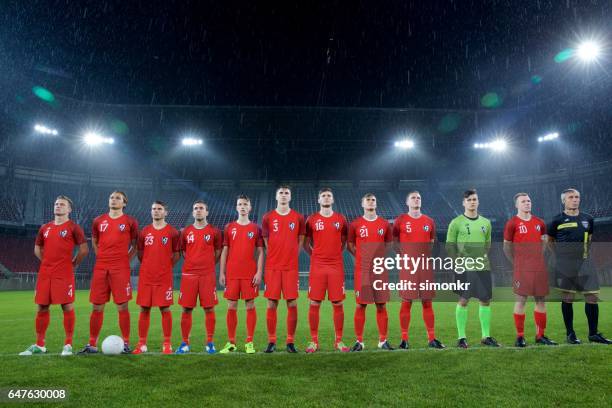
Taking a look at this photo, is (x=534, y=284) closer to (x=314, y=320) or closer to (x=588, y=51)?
(x=314, y=320)

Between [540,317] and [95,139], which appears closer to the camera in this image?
Result: [540,317]

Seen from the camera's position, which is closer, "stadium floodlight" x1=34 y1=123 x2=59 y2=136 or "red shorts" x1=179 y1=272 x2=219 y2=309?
"red shorts" x1=179 y1=272 x2=219 y2=309

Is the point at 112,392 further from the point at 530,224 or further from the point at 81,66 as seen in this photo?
the point at 81,66

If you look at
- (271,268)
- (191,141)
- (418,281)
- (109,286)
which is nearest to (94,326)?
(109,286)

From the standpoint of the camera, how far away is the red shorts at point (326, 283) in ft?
19.2

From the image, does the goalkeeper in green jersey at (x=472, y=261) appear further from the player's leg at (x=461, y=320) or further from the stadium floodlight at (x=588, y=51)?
the stadium floodlight at (x=588, y=51)

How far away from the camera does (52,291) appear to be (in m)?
5.88

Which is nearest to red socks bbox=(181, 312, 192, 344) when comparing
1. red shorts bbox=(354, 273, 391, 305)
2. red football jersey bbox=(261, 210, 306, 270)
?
red football jersey bbox=(261, 210, 306, 270)

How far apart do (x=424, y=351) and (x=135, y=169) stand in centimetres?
3297

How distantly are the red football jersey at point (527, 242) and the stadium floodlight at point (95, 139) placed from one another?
1166 inches

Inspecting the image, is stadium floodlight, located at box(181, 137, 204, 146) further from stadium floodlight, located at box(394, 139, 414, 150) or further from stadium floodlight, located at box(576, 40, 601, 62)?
stadium floodlight, located at box(576, 40, 601, 62)

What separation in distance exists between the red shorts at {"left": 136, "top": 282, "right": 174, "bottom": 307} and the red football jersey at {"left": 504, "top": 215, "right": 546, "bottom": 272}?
509 cm

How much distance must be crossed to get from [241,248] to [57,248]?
2.61 metres

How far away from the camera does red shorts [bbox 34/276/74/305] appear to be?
585 cm
